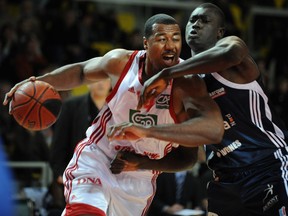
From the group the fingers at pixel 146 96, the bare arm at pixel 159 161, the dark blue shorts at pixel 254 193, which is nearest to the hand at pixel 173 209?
the bare arm at pixel 159 161

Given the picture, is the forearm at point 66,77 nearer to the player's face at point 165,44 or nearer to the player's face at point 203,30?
the player's face at point 165,44

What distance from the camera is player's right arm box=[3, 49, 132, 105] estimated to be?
4.97 m

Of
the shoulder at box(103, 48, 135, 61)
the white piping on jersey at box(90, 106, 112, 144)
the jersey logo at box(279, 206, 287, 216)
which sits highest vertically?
the shoulder at box(103, 48, 135, 61)

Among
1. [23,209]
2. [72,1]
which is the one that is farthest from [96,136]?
[72,1]

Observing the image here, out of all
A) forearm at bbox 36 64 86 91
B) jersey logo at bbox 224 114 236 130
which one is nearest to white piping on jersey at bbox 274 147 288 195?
jersey logo at bbox 224 114 236 130

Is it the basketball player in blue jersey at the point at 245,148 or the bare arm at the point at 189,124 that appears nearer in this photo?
the bare arm at the point at 189,124

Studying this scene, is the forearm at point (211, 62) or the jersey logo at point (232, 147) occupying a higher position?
the forearm at point (211, 62)

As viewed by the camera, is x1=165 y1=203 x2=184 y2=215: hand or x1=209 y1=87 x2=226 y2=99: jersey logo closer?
x1=209 y1=87 x2=226 y2=99: jersey logo

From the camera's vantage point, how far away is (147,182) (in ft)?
16.4

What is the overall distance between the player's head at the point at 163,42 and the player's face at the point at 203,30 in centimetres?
45

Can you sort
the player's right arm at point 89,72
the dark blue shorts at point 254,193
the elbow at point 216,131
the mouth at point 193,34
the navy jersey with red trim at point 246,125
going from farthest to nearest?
the mouth at point 193,34, the player's right arm at point 89,72, the navy jersey with red trim at point 246,125, the dark blue shorts at point 254,193, the elbow at point 216,131

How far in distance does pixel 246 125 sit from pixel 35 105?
5.44 feet

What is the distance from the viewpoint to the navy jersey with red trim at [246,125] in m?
4.86

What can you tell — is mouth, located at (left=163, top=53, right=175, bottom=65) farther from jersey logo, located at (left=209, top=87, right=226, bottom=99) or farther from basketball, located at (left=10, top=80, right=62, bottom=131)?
basketball, located at (left=10, top=80, right=62, bottom=131)
